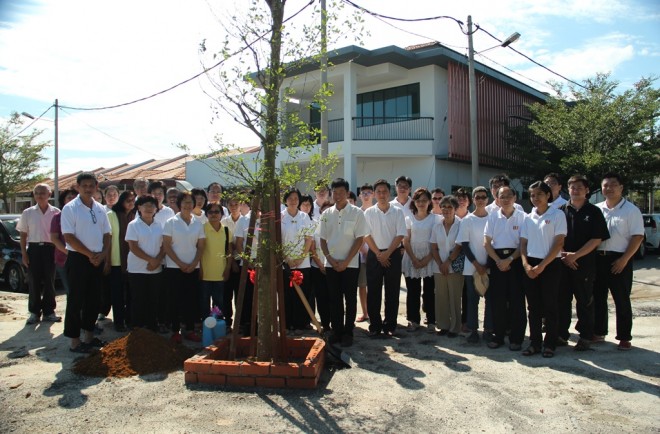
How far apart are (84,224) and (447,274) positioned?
439 cm

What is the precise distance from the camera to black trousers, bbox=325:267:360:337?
5.84 m

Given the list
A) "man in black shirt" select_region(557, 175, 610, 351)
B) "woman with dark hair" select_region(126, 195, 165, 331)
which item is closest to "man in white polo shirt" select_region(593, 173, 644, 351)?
"man in black shirt" select_region(557, 175, 610, 351)

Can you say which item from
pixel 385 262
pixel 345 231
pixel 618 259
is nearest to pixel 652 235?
pixel 618 259

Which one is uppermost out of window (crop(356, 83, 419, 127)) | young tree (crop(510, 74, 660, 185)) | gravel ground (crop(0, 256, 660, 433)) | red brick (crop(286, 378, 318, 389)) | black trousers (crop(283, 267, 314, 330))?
window (crop(356, 83, 419, 127))

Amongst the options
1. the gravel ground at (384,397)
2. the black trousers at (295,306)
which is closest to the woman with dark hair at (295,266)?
the black trousers at (295,306)

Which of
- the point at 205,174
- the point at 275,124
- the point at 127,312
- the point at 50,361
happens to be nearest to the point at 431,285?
the point at 275,124

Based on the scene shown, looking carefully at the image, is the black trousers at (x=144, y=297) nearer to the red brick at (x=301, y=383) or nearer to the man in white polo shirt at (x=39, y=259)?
the man in white polo shirt at (x=39, y=259)

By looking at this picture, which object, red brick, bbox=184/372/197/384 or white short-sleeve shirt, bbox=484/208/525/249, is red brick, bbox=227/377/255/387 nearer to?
red brick, bbox=184/372/197/384

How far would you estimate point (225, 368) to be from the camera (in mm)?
4355

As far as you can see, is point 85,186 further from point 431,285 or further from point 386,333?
point 431,285

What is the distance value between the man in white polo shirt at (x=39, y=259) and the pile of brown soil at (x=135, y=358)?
260cm

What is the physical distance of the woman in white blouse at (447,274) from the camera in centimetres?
617

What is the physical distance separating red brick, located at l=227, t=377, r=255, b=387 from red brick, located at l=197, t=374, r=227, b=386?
49 mm

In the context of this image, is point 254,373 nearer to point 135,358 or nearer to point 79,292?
point 135,358
